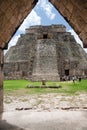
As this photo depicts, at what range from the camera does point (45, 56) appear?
45.0m

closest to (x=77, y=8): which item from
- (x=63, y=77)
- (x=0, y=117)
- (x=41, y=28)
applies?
(x=0, y=117)

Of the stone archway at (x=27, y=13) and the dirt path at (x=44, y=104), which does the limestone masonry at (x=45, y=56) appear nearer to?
the dirt path at (x=44, y=104)

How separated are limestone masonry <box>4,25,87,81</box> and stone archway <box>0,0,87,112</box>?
33.3m

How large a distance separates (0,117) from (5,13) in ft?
9.24

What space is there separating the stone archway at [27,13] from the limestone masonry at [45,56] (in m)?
33.3

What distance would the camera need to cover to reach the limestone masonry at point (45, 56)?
43656mm

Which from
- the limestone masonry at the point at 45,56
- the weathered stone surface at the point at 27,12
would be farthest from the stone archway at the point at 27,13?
the limestone masonry at the point at 45,56

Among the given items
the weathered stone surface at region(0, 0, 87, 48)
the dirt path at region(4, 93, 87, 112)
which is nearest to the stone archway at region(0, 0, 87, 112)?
the weathered stone surface at region(0, 0, 87, 48)

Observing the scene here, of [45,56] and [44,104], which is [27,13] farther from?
[45,56]

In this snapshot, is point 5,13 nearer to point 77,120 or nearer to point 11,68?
point 77,120

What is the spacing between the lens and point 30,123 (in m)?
7.03

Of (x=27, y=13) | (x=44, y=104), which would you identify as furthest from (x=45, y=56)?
(x=27, y=13)

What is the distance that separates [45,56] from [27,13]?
1490 inches

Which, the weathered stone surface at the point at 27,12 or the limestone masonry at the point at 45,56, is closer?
the weathered stone surface at the point at 27,12
